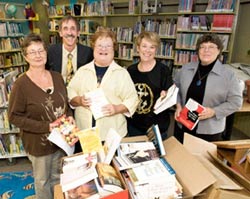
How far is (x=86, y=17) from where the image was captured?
5.71m

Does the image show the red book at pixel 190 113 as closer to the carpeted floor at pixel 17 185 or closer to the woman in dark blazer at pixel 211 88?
the woman in dark blazer at pixel 211 88

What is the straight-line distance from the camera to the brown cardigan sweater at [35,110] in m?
1.54

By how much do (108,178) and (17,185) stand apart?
75.4 inches

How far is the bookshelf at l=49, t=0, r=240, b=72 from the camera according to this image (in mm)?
3816

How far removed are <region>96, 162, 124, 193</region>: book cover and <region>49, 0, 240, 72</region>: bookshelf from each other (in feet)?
11.7

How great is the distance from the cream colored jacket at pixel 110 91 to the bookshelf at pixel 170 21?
2.89m

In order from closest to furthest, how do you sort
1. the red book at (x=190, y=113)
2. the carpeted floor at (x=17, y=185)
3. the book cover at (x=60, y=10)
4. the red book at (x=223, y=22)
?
the red book at (x=190, y=113) < the carpeted floor at (x=17, y=185) < the red book at (x=223, y=22) < the book cover at (x=60, y=10)

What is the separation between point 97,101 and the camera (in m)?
1.57

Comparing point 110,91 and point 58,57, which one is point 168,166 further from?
point 58,57

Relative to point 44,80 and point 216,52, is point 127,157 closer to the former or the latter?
point 44,80

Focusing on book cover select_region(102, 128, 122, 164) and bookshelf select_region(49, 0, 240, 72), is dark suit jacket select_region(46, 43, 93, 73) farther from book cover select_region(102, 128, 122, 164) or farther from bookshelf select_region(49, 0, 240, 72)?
bookshelf select_region(49, 0, 240, 72)

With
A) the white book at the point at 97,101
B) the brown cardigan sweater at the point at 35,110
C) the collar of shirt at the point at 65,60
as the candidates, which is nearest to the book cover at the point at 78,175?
the white book at the point at 97,101

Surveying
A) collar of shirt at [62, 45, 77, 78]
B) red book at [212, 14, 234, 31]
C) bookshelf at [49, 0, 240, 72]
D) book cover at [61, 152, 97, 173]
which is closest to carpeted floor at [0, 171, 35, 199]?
collar of shirt at [62, 45, 77, 78]

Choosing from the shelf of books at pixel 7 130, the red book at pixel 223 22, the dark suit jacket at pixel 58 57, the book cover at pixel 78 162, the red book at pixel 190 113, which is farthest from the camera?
the red book at pixel 223 22
